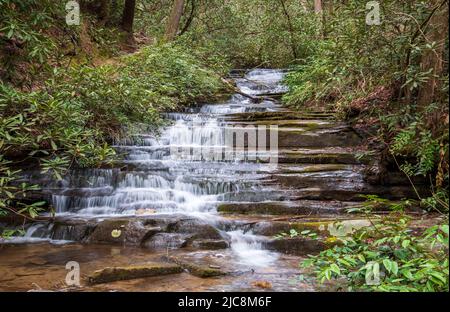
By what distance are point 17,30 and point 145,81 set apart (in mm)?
6038

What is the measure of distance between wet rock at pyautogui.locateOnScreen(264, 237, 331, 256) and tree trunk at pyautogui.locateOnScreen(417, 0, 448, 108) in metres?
2.51

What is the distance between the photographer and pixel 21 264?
5.48 metres

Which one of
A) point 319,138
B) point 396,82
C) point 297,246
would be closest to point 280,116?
point 319,138

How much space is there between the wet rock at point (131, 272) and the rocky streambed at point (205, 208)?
1 cm

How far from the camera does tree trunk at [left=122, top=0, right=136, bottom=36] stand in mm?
15336

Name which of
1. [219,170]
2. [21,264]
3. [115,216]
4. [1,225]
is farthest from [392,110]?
[1,225]

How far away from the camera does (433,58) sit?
6.14m

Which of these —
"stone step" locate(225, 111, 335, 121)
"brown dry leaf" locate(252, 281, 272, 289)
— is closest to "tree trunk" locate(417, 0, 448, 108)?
"brown dry leaf" locate(252, 281, 272, 289)

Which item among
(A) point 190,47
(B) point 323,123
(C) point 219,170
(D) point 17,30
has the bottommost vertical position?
(C) point 219,170

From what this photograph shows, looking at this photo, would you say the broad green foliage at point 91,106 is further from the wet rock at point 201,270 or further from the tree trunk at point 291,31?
the tree trunk at point 291,31

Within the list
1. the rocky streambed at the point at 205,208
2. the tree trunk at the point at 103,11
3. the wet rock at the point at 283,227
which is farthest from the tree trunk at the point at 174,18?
the wet rock at the point at 283,227

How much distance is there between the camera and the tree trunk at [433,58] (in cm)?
559

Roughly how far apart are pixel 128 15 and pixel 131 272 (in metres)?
12.7
